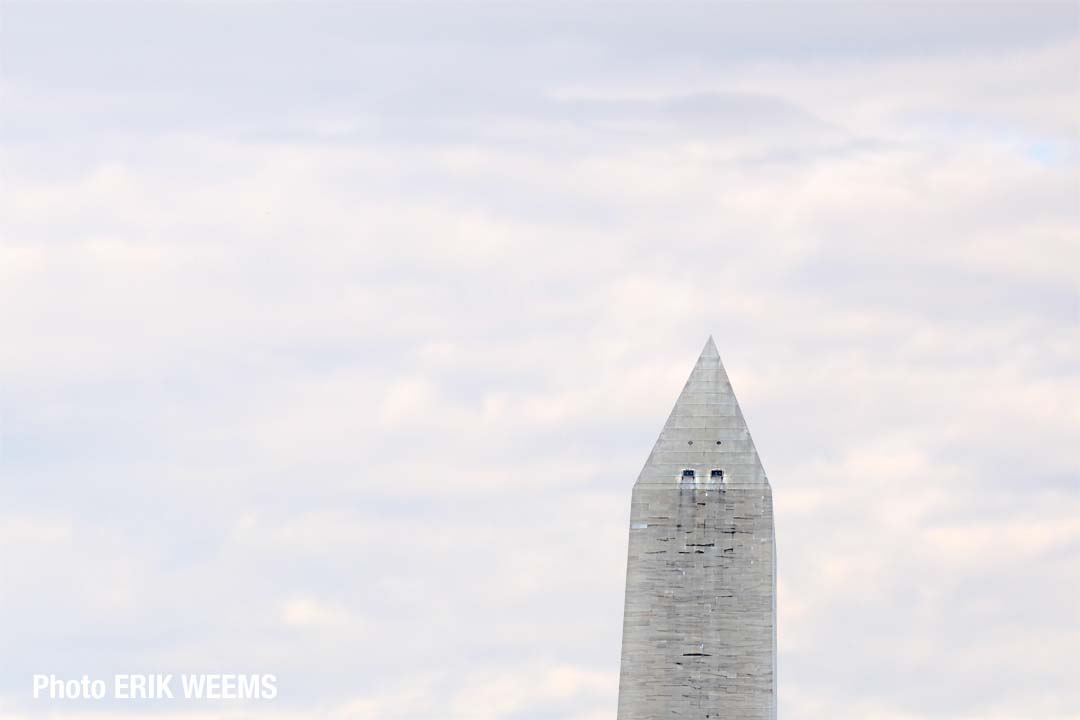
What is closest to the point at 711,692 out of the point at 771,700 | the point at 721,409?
the point at 771,700

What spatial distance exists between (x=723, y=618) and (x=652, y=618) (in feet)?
9.21

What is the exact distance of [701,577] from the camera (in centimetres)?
13875

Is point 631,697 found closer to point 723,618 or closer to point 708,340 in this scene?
point 723,618

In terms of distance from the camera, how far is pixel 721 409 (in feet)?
461

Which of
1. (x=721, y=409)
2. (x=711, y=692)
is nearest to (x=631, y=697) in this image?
(x=711, y=692)

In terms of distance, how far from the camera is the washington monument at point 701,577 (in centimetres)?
13750

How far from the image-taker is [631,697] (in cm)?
13800

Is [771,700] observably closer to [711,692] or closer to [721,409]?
[711,692]

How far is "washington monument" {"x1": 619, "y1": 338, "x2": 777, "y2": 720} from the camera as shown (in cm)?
A: 13750

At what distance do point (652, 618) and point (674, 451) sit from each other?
6.71 m

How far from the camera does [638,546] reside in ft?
458

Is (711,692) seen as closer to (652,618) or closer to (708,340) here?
(652,618)

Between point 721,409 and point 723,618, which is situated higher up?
point 721,409

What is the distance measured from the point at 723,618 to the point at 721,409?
27.9ft
